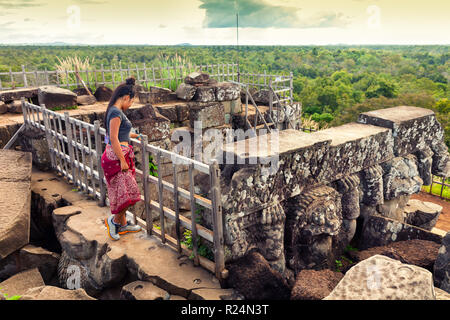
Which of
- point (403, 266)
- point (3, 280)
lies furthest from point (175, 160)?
point (3, 280)

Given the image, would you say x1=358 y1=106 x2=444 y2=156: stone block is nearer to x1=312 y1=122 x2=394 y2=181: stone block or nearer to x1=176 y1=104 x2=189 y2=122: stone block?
x1=312 y1=122 x2=394 y2=181: stone block

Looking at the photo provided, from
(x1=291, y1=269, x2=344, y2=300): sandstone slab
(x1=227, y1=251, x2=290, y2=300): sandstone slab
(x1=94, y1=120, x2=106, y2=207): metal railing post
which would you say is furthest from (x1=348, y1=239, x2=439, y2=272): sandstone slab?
(x1=94, y1=120, x2=106, y2=207): metal railing post

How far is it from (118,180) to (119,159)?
0.23 metres

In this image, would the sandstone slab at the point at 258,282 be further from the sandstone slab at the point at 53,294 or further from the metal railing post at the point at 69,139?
the metal railing post at the point at 69,139

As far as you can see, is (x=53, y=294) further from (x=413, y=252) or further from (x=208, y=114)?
(x=208, y=114)

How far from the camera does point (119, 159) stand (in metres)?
3.50

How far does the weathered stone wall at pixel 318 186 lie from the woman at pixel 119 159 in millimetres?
1026

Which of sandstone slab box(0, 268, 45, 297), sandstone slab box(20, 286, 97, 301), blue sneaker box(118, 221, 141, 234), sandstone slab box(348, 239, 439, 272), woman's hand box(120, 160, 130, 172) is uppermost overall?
woman's hand box(120, 160, 130, 172)

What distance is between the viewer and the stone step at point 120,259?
298cm

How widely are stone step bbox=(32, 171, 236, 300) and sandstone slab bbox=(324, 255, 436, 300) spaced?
3.60 feet

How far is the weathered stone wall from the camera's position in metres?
2.97

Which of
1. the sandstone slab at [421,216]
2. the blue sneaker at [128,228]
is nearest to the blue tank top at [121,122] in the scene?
the blue sneaker at [128,228]

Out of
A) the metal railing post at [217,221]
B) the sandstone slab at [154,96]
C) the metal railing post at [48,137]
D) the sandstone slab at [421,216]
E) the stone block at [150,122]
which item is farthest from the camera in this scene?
the sandstone slab at [154,96]
